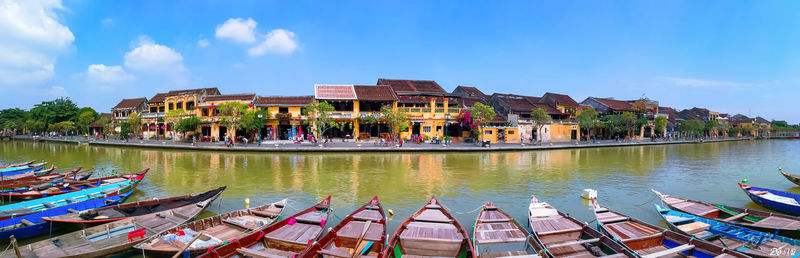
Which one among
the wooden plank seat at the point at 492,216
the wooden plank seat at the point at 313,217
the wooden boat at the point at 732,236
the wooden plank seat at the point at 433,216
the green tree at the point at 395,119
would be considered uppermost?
the green tree at the point at 395,119

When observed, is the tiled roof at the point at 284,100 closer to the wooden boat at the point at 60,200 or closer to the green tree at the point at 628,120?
the wooden boat at the point at 60,200

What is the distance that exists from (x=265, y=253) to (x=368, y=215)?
3.15 meters

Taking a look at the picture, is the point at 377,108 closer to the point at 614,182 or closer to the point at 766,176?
the point at 614,182

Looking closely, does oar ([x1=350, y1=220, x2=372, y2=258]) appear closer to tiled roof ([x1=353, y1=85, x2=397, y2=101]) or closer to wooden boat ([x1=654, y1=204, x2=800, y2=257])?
wooden boat ([x1=654, y1=204, x2=800, y2=257])

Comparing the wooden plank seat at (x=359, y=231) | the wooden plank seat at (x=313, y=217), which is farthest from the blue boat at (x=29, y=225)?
the wooden plank seat at (x=359, y=231)

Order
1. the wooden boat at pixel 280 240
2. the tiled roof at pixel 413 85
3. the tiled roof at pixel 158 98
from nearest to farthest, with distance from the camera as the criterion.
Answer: the wooden boat at pixel 280 240
the tiled roof at pixel 413 85
the tiled roof at pixel 158 98

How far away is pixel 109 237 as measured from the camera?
794 cm

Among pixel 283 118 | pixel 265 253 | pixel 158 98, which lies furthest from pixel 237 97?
pixel 265 253

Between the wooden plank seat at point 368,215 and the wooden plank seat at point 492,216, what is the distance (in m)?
2.70

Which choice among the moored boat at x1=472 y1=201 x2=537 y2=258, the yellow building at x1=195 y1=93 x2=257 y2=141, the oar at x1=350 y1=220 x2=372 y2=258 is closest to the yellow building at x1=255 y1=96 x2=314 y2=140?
the yellow building at x1=195 y1=93 x2=257 y2=141

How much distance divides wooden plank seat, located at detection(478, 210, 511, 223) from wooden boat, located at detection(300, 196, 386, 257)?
268cm

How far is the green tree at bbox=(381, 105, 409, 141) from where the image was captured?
36.8 m

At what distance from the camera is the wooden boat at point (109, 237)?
6.96 m

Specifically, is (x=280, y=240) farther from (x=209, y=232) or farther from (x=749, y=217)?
(x=749, y=217)
